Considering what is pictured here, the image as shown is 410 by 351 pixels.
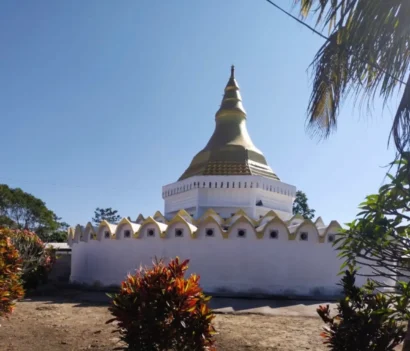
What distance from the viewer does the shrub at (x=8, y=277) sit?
7129 mm

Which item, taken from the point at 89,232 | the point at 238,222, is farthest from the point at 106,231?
the point at 238,222

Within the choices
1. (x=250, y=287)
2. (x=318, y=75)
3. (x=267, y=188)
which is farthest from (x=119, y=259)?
(x=318, y=75)

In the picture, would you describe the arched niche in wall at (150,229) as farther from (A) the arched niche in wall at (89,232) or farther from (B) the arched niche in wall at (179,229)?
(A) the arched niche in wall at (89,232)

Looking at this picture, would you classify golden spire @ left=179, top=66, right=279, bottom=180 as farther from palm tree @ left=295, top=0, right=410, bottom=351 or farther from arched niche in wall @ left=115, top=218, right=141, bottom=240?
palm tree @ left=295, top=0, right=410, bottom=351

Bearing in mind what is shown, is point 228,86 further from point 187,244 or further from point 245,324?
point 245,324

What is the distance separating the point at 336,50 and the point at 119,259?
1118 centimetres

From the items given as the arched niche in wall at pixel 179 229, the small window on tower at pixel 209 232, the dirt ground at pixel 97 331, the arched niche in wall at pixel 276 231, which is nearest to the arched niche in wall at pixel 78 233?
the arched niche in wall at pixel 179 229

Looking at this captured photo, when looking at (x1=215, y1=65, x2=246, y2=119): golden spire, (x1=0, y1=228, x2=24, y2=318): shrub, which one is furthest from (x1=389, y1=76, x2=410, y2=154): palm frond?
(x1=215, y1=65, x2=246, y2=119): golden spire

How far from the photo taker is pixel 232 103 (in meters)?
20.3

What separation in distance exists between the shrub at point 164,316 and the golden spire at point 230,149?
12.6 m

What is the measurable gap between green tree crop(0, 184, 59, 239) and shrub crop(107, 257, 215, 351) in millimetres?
31903

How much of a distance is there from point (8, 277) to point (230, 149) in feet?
39.6

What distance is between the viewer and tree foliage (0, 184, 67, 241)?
3400cm

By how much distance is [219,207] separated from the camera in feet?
55.2
